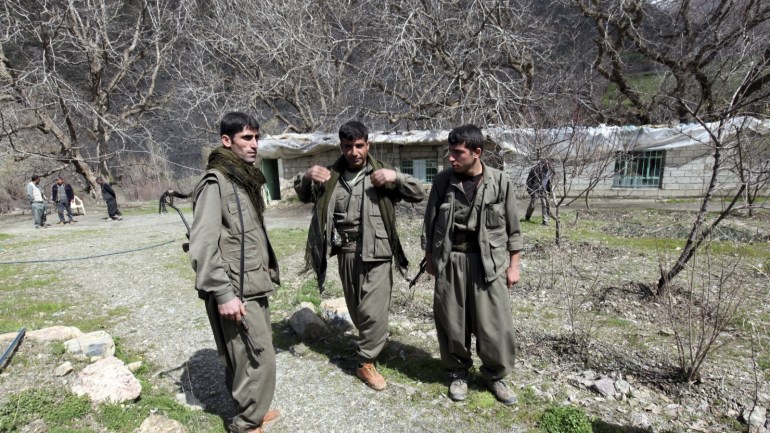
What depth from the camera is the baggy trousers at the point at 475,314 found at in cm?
270

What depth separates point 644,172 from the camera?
13.0m

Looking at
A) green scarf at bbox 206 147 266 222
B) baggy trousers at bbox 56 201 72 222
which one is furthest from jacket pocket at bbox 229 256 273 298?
baggy trousers at bbox 56 201 72 222

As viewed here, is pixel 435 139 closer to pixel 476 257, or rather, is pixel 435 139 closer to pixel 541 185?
pixel 541 185

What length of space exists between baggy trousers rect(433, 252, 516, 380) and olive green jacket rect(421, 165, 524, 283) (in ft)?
0.25

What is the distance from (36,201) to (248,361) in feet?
43.8

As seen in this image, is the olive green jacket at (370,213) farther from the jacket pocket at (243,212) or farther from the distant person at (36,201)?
the distant person at (36,201)

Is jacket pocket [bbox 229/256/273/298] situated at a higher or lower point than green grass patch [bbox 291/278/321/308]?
higher

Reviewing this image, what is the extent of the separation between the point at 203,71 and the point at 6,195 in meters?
9.94

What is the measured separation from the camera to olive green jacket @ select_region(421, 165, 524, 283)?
2668 millimetres

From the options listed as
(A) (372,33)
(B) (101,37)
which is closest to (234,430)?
(A) (372,33)

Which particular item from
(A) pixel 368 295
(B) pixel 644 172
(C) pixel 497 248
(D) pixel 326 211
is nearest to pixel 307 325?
(A) pixel 368 295

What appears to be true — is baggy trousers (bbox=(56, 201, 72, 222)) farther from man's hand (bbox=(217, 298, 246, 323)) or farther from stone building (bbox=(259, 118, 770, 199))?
man's hand (bbox=(217, 298, 246, 323))

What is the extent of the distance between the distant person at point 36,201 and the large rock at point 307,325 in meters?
12.1

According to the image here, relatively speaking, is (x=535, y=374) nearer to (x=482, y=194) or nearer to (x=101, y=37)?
(x=482, y=194)
